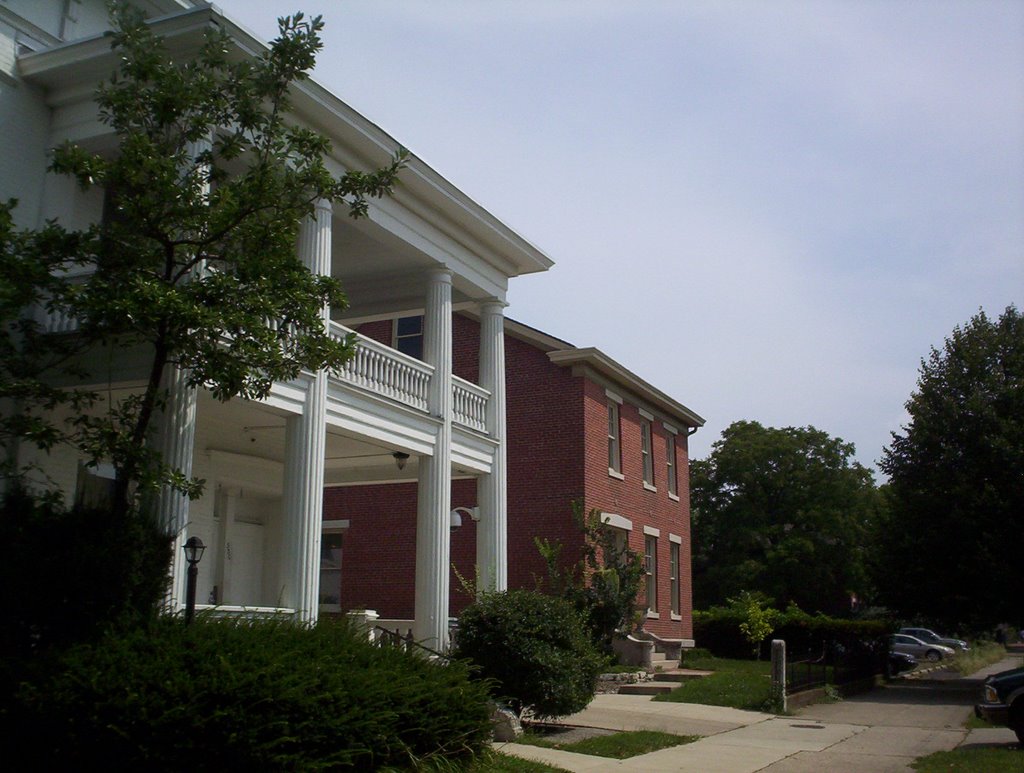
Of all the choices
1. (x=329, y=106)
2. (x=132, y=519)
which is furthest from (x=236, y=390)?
(x=329, y=106)

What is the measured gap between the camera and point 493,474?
62.5ft

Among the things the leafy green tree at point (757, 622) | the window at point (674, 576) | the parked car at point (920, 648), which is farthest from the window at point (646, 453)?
the parked car at point (920, 648)

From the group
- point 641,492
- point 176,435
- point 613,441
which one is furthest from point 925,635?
point 176,435

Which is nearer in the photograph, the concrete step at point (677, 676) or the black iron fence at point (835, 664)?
the black iron fence at point (835, 664)

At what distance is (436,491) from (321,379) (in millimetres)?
3460

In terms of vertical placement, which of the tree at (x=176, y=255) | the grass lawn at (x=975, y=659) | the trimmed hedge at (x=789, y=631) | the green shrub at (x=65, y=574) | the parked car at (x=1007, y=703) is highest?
the tree at (x=176, y=255)

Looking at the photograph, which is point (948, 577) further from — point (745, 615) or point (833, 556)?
point (833, 556)

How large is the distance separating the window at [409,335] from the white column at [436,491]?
376 inches

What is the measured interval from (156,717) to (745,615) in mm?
26393

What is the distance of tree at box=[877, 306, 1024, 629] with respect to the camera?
25.3 metres

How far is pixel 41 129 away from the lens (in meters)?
13.6

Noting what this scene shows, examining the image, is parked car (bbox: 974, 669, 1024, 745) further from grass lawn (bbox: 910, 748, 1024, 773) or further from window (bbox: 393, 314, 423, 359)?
window (bbox: 393, 314, 423, 359)

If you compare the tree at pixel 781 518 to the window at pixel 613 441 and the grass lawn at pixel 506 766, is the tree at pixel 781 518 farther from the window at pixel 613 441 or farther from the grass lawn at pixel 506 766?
the grass lawn at pixel 506 766

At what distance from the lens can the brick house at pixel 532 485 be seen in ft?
84.6
